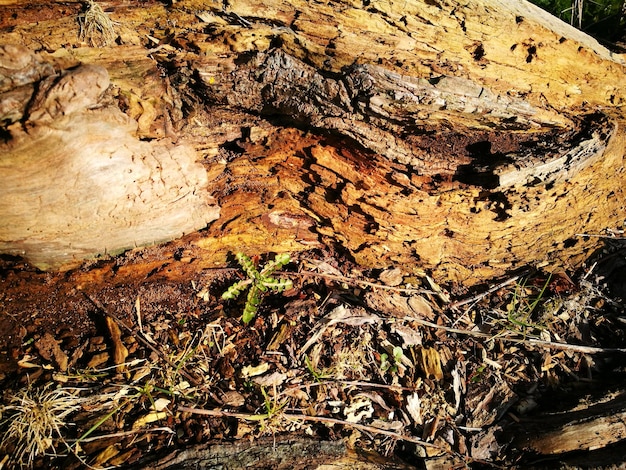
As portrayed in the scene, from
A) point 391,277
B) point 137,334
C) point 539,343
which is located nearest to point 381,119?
point 391,277

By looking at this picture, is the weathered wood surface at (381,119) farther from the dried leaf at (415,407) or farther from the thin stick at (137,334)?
the dried leaf at (415,407)

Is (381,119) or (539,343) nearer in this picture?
(381,119)

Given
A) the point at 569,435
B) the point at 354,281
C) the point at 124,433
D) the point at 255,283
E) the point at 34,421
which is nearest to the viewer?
the point at 34,421

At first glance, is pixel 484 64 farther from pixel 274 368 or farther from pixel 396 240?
pixel 274 368

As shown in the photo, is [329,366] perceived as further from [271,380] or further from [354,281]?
[354,281]

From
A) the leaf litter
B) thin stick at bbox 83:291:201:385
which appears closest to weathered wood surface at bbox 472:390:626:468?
the leaf litter

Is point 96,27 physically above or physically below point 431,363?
above

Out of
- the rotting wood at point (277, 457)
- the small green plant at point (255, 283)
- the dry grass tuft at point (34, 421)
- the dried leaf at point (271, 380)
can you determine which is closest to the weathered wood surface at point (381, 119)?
the small green plant at point (255, 283)

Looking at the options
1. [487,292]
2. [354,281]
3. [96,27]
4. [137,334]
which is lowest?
[137,334]
